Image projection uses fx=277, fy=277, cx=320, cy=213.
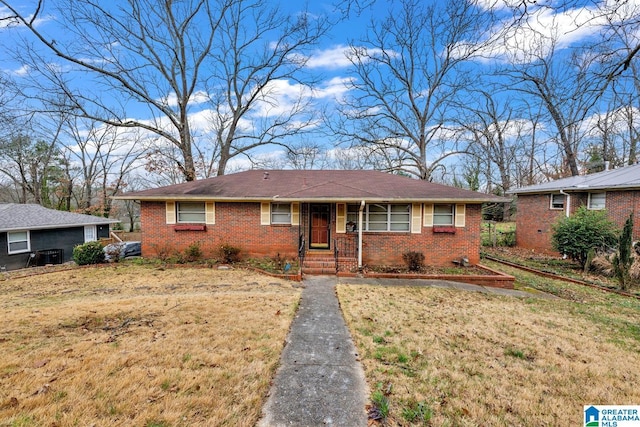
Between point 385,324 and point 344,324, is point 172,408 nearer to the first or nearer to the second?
point 344,324

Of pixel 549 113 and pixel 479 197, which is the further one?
pixel 479 197

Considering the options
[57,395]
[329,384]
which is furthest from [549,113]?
[57,395]

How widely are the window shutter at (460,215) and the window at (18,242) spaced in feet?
69.3

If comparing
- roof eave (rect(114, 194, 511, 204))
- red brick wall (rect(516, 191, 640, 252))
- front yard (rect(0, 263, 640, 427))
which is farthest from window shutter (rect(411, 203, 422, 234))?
red brick wall (rect(516, 191, 640, 252))

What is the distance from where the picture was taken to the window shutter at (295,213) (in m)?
10.7

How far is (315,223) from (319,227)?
0.22 meters

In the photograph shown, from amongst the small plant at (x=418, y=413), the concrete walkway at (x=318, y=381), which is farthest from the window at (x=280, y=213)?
the small plant at (x=418, y=413)

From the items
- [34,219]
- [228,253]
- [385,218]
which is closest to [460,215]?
[385,218]

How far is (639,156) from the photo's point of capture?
2033 cm

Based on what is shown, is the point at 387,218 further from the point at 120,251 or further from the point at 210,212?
the point at 120,251

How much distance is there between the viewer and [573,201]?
45.8 ft

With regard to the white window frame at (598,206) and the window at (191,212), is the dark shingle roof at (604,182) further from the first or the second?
the window at (191,212)

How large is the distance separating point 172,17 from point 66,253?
1548cm

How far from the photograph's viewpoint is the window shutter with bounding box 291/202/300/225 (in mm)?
10712
